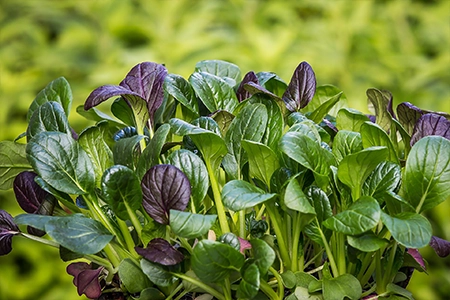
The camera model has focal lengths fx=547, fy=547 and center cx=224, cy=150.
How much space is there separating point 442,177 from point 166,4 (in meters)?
1.44

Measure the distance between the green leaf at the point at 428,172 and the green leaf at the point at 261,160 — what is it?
0.38 ft

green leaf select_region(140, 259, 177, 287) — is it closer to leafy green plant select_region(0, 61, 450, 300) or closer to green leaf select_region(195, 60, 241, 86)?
leafy green plant select_region(0, 61, 450, 300)

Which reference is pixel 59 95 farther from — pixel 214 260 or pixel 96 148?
pixel 214 260

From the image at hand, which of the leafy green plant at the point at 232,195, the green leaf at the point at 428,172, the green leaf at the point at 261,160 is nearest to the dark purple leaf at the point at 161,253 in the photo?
the leafy green plant at the point at 232,195

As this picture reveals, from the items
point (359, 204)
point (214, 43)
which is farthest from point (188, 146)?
point (214, 43)

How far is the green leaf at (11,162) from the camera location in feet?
1.81

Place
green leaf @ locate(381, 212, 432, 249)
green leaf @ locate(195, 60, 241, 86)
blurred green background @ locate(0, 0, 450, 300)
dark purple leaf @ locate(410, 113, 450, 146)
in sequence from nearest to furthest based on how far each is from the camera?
1. green leaf @ locate(381, 212, 432, 249)
2. dark purple leaf @ locate(410, 113, 450, 146)
3. green leaf @ locate(195, 60, 241, 86)
4. blurred green background @ locate(0, 0, 450, 300)

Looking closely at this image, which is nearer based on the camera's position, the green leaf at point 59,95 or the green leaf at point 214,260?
the green leaf at point 214,260

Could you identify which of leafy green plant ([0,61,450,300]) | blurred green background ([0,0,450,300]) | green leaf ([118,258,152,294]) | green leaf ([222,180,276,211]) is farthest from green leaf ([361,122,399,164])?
blurred green background ([0,0,450,300])

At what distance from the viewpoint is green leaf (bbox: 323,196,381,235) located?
42 centimetres

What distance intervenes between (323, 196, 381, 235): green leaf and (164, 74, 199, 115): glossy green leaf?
186 mm

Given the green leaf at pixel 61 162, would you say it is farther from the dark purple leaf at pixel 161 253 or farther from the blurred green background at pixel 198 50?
the blurred green background at pixel 198 50

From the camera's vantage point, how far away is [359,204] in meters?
0.44

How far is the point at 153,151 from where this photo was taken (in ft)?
1.55
